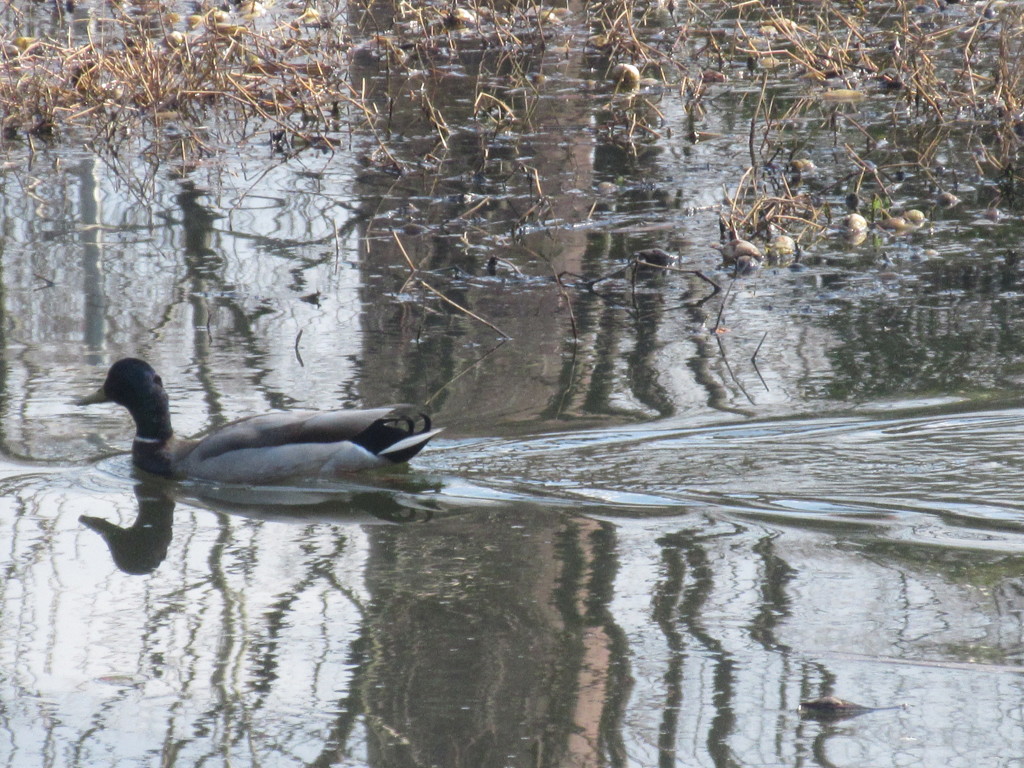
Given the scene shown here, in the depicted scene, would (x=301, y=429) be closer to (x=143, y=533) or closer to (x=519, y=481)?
(x=143, y=533)

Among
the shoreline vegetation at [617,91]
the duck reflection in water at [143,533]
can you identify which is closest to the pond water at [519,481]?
the duck reflection in water at [143,533]

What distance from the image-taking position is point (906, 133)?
10.7 meters

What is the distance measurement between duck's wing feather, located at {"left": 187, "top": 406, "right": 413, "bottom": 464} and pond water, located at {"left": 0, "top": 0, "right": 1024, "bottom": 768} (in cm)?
23

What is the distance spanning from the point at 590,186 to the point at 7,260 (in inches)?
137

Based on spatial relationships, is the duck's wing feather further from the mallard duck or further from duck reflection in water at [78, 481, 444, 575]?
duck reflection in water at [78, 481, 444, 575]

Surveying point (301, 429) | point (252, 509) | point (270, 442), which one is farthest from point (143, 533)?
point (301, 429)

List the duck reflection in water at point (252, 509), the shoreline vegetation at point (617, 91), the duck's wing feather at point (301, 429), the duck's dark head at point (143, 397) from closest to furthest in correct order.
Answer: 1. the duck reflection in water at point (252, 509)
2. the duck's wing feather at point (301, 429)
3. the duck's dark head at point (143, 397)
4. the shoreline vegetation at point (617, 91)

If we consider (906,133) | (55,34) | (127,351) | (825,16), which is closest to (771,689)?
(127,351)

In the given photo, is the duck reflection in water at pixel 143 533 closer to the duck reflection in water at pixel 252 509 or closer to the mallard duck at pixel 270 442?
the duck reflection in water at pixel 252 509

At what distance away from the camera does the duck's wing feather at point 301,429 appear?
19.3 feet

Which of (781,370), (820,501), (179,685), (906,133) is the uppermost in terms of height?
(906,133)

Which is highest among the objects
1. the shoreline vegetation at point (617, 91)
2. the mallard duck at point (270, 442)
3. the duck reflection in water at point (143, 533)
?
the shoreline vegetation at point (617, 91)

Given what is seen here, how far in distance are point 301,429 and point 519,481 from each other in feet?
2.83

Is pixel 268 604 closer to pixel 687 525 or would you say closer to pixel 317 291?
pixel 687 525
